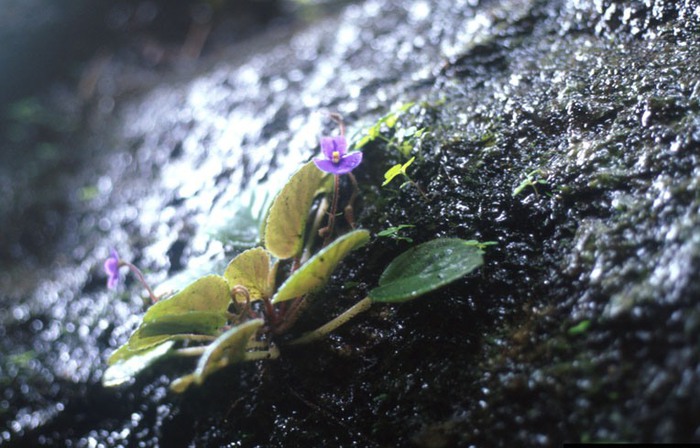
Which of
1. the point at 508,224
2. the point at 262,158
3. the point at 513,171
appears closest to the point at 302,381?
the point at 508,224

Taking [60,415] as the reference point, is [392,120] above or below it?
above

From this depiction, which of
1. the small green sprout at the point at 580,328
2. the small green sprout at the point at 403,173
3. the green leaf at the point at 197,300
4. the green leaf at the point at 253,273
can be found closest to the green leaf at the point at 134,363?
the green leaf at the point at 197,300

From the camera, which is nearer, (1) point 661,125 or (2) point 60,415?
(1) point 661,125

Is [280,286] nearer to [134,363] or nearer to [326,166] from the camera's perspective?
[326,166]

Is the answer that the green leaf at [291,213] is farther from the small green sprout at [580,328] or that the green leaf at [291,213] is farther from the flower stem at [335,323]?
the small green sprout at [580,328]

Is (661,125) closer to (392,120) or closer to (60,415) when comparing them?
(392,120)

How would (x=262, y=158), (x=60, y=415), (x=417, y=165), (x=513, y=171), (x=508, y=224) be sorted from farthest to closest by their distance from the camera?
(x=262, y=158) → (x=60, y=415) → (x=417, y=165) → (x=513, y=171) → (x=508, y=224)

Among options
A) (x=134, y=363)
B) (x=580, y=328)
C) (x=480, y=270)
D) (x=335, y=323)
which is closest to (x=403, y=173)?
(x=480, y=270)
